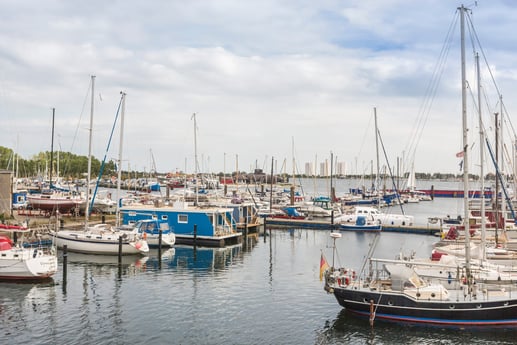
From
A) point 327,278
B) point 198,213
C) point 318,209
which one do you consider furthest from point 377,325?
point 318,209

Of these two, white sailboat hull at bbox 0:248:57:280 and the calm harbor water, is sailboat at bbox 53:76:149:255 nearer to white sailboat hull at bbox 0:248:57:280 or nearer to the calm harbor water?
the calm harbor water

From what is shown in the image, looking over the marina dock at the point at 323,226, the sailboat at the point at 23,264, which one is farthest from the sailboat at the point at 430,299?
the marina dock at the point at 323,226

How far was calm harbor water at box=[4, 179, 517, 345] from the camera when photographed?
83.0ft

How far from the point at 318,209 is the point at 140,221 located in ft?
130

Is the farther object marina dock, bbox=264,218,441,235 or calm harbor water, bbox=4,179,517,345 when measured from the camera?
marina dock, bbox=264,218,441,235

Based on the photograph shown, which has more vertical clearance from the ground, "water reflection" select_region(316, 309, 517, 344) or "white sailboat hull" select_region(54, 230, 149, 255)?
"white sailboat hull" select_region(54, 230, 149, 255)

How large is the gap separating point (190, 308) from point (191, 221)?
78.2 feet

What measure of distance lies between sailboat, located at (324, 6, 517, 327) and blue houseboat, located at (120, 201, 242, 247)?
2604 centimetres

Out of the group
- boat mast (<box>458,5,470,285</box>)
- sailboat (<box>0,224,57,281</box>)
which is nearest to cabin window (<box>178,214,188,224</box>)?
sailboat (<box>0,224,57,281</box>)

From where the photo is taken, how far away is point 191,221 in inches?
2104

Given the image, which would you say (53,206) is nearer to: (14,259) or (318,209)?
(14,259)

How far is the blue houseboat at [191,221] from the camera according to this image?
174ft

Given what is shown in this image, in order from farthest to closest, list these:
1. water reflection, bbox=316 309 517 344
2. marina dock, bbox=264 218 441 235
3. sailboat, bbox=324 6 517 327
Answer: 1. marina dock, bbox=264 218 441 235
2. sailboat, bbox=324 6 517 327
3. water reflection, bbox=316 309 517 344

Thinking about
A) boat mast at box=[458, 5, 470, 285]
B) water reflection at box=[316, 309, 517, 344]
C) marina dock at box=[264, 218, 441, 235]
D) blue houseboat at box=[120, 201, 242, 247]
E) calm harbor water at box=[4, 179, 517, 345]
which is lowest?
water reflection at box=[316, 309, 517, 344]
